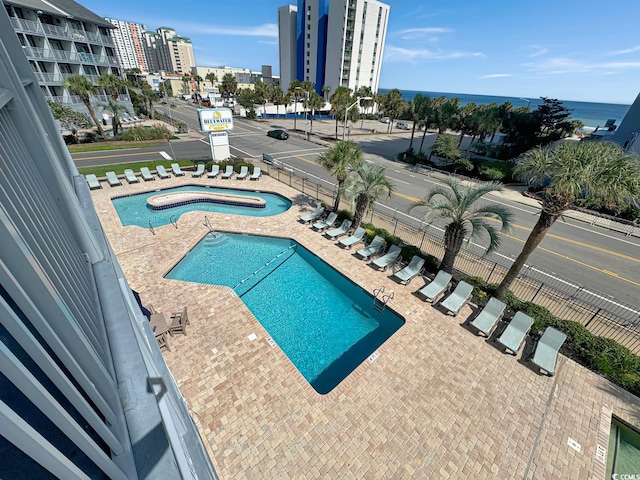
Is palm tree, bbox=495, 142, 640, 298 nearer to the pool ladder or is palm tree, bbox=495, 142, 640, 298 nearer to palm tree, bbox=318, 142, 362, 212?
the pool ladder

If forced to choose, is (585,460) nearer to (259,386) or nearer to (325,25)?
(259,386)

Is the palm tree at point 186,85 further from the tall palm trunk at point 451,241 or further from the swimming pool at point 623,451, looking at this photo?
the swimming pool at point 623,451

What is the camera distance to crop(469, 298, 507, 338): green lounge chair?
9.84 metres

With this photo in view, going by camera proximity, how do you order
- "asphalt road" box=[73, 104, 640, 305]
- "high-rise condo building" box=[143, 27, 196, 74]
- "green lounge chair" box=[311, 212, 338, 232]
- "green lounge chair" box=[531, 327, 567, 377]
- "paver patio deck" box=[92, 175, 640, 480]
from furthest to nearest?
"high-rise condo building" box=[143, 27, 196, 74], "green lounge chair" box=[311, 212, 338, 232], "asphalt road" box=[73, 104, 640, 305], "green lounge chair" box=[531, 327, 567, 377], "paver patio deck" box=[92, 175, 640, 480]

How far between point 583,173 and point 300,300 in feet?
34.5

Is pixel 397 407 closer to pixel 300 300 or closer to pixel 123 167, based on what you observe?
pixel 300 300

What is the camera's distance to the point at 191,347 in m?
8.88

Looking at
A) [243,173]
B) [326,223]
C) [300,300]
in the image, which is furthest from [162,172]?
[300,300]

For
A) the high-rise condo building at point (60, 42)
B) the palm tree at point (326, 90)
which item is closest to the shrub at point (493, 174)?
the palm tree at point (326, 90)

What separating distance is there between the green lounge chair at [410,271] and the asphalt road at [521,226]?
2.51m

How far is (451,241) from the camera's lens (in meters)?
11.7

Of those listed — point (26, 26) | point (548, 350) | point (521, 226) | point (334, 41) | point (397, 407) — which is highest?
point (334, 41)

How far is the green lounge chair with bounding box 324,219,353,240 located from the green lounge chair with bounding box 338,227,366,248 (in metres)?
0.60

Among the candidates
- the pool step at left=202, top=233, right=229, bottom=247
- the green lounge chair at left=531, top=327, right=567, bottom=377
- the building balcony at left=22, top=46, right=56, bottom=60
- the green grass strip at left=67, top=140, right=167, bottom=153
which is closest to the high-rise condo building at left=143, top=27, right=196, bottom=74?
the building balcony at left=22, top=46, right=56, bottom=60
